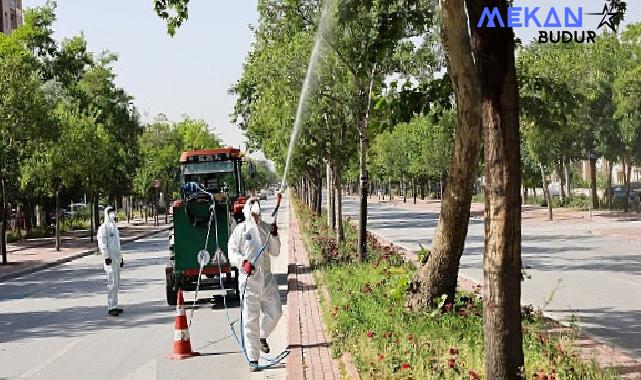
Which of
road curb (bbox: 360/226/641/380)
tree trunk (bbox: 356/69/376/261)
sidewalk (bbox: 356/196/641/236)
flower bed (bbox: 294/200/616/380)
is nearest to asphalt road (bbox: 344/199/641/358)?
road curb (bbox: 360/226/641/380)

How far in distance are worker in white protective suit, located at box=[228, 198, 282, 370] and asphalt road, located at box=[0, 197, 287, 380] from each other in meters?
0.42

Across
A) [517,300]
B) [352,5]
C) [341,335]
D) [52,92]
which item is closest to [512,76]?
[517,300]

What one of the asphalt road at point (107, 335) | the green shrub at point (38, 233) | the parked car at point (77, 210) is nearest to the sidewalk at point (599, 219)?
the asphalt road at point (107, 335)

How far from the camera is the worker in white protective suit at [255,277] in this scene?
9.03 m

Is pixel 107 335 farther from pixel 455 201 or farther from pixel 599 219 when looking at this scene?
pixel 599 219

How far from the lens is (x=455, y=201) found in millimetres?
10789

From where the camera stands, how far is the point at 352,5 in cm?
1327

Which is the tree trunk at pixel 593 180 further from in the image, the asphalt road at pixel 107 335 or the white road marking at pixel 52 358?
the white road marking at pixel 52 358

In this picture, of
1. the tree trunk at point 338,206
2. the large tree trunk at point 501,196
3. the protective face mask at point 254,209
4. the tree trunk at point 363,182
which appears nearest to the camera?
the large tree trunk at point 501,196

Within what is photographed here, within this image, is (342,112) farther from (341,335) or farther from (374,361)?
(374,361)

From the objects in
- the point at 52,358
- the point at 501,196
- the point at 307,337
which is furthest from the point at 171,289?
the point at 501,196

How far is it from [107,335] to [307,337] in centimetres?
357

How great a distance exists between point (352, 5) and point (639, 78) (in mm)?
27315

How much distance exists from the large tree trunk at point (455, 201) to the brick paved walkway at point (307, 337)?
1.50m
